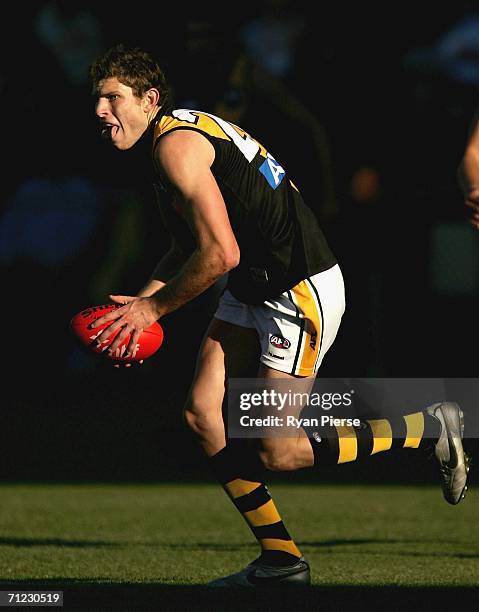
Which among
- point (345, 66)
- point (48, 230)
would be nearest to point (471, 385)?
point (345, 66)

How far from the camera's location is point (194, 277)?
5.50m

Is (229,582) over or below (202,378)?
below

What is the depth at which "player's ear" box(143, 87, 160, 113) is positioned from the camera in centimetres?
575

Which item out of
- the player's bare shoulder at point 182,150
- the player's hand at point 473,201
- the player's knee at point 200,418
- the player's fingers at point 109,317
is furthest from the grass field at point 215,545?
the player's bare shoulder at point 182,150

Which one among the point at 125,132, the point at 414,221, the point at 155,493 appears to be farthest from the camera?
the point at 414,221

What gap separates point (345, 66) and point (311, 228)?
808 cm

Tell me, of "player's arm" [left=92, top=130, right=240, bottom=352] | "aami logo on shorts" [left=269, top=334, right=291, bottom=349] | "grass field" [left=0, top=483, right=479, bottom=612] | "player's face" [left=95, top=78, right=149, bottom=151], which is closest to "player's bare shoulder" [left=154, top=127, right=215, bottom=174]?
"player's arm" [left=92, top=130, right=240, bottom=352]

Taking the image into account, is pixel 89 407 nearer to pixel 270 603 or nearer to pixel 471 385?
pixel 471 385

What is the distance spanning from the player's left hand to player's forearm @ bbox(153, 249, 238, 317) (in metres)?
0.04

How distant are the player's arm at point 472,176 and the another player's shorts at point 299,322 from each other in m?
1.12

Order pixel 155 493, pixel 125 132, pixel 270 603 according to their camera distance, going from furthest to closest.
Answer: pixel 155 493, pixel 125 132, pixel 270 603

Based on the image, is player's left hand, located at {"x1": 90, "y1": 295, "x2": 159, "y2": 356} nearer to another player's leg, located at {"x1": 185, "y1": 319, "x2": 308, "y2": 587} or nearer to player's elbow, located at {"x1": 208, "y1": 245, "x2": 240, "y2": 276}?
player's elbow, located at {"x1": 208, "y1": 245, "x2": 240, "y2": 276}

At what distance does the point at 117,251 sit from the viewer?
14.2 meters

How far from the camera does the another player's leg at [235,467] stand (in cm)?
586
